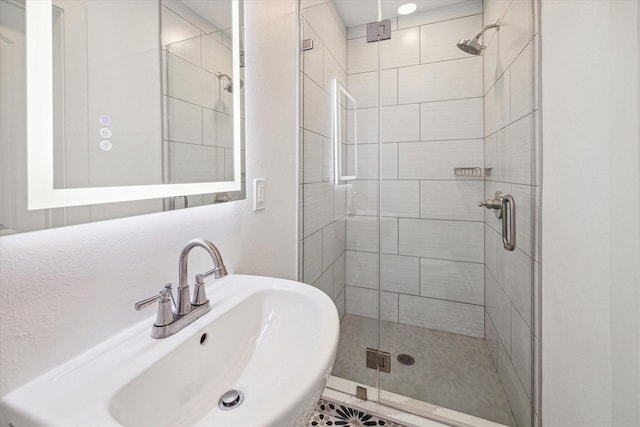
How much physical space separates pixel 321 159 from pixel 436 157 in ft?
2.28

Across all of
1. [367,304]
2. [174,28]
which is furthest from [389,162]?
[174,28]

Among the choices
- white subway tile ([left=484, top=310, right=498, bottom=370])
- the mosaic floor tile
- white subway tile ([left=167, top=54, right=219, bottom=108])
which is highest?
white subway tile ([left=167, top=54, right=219, bottom=108])

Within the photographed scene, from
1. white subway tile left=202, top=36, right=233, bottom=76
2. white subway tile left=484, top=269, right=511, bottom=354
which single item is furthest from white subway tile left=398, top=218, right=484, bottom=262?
white subway tile left=202, top=36, right=233, bottom=76

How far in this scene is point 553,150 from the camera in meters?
0.90

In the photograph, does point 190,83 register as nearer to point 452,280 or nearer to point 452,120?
point 452,120

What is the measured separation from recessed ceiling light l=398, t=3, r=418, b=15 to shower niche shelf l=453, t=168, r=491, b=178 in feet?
2.99

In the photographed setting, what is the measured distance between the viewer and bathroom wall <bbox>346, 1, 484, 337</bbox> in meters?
1.52

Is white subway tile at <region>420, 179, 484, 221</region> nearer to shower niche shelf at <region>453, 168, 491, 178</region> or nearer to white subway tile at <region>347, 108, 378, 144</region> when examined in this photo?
shower niche shelf at <region>453, 168, 491, 178</region>

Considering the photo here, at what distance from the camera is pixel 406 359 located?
1.43 m

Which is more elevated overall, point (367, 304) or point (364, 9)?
point (364, 9)

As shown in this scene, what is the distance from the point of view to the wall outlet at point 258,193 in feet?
3.58

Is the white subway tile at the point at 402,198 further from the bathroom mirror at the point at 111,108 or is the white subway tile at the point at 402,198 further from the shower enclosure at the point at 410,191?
the bathroom mirror at the point at 111,108

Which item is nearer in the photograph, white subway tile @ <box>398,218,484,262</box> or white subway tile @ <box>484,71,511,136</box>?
white subway tile @ <box>484,71,511,136</box>

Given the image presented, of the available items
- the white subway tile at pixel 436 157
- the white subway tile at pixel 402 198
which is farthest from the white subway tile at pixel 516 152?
the white subway tile at pixel 402 198
